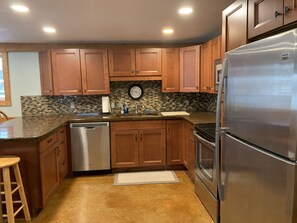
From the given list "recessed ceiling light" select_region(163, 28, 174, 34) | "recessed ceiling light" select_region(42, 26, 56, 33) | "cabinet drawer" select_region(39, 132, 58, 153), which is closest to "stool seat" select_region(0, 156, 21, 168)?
"cabinet drawer" select_region(39, 132, 58, 153)

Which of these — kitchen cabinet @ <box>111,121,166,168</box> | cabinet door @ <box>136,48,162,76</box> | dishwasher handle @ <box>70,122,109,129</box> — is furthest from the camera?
cabinet door @ <box>136,48,162,76</box>

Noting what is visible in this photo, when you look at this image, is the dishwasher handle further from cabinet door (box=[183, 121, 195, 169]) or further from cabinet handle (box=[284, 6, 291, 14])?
cabinet handle (box=[284, 6, 291, 14])

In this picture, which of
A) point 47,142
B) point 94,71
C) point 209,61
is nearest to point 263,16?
point 209,61

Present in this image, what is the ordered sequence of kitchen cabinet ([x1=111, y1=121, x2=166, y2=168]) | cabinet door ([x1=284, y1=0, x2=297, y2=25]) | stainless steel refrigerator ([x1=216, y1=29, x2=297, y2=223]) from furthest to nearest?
kitchen cabinet ([x1=111, y1=121, x2=166, y2=168]), cabinet door ([x1=284, y1=0, x2=297, y2=25]), stainless steel refrigerator ([x1=216, y1=29, x2=297, y2=223])

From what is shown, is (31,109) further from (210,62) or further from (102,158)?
(210,62)

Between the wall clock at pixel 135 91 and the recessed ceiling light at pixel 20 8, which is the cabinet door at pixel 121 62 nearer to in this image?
the wall clock at pixel 135 91

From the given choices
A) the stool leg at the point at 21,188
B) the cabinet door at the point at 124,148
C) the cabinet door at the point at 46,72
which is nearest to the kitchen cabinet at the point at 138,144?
the cabinet door at the point at 124,148

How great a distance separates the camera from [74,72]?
13.0 feet

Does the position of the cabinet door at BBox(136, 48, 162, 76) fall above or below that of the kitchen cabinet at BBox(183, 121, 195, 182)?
above

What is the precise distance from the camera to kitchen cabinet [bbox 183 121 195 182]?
3.27 m

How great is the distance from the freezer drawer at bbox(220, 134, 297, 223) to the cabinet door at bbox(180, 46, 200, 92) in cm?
219

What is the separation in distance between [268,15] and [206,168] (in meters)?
1.64

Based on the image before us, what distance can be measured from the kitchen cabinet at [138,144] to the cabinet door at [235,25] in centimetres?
197

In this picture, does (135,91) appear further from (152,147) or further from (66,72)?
(66,72)
